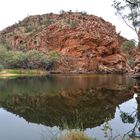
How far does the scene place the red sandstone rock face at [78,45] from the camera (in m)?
119

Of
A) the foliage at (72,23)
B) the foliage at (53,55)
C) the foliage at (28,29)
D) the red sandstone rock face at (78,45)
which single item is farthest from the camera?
the foliage at (28,29)

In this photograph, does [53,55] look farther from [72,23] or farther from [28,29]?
Answer: [28,29]

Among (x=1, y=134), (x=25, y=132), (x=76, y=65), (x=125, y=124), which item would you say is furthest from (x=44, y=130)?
(x=76, y=65)

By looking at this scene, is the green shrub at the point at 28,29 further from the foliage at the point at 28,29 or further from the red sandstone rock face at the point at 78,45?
the red sandstone rock face at the point at 78,45

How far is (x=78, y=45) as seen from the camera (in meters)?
123

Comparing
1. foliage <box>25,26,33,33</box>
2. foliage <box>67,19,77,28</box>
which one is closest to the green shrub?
foliage <box>25,26,33,33</box>

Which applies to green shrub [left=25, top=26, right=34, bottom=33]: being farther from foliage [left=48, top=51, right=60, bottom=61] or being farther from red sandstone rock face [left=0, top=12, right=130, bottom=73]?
foliage [left=48, top=51, right=60, bottom=61]

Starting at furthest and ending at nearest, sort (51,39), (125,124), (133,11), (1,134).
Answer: (51,39), (133,11), (125,124), (1,134)

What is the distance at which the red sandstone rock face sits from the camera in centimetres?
11901

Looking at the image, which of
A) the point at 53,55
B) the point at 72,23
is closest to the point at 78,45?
the point at 53,55

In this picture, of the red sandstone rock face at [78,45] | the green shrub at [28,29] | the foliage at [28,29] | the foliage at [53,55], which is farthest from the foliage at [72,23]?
the foliage at [28,29]

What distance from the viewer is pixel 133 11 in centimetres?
3559

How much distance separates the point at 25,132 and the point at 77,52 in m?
108

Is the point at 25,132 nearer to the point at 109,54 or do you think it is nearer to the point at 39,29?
the point at 109,54
